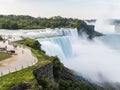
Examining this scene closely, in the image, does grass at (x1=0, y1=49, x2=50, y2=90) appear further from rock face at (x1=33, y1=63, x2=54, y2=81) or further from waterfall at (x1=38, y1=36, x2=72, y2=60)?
waterfall at (x1=38, y1=36, x2=72, y2=60)

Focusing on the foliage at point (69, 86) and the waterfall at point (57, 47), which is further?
the waterfall at point (57, 47)

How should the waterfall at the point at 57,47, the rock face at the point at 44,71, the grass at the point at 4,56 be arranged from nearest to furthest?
1. the rock face at the point at 44,71
2. the grass at the point at 4,56
3. the waterfall at the point at 57,47

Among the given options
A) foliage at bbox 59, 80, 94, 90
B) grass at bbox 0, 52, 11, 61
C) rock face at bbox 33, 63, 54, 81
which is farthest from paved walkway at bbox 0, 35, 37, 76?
foliage at bbox 59, 80, 94, 90

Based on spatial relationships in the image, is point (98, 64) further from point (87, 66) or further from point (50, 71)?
point (50, 71)

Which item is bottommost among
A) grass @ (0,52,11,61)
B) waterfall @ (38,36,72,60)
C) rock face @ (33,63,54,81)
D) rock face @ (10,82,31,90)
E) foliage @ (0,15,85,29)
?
foliage @ (0,15,85,29)

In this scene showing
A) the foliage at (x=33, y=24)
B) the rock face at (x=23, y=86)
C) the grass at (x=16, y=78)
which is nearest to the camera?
the grass at (x=16, y=78)

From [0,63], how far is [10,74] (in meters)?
6.00

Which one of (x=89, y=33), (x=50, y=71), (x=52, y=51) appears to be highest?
(x=50, y=71)

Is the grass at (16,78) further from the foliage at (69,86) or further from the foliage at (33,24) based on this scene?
the foliage at (33,24)

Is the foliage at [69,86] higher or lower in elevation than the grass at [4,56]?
lower

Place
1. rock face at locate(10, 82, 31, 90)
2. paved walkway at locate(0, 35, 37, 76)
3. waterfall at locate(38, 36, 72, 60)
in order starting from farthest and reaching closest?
waterfall at locate(38, 36, 72, 60) < paved walkway at locate(0, 35, 37, 76) < rock face at locate(10, 82, 31, 90)

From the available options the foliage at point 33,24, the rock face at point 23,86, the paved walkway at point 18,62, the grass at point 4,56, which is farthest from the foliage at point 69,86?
the foliage at point 33,24

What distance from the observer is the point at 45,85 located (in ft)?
80.4

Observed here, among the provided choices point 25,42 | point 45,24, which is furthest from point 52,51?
point 45,24
